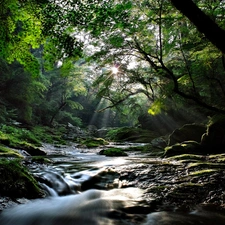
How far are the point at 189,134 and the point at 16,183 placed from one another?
431 inches

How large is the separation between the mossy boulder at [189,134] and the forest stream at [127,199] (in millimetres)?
7247

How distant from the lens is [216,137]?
10.0m

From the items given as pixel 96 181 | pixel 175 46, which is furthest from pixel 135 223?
pixel 175 46

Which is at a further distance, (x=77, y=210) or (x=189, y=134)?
(x=189, y=134)

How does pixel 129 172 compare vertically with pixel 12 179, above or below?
below

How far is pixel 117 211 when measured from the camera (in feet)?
13.2

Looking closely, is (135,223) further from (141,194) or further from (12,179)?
(12,179)

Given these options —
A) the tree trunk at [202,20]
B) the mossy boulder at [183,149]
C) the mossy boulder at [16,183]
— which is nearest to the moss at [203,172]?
the tree trunk at [202,20]

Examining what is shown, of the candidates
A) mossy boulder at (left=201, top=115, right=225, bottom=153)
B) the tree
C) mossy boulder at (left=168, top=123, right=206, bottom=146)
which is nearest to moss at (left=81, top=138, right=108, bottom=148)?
mossy boulder at (left=168, top=123, right=206, bottom=146)

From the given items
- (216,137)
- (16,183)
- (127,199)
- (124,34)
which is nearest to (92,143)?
(216,137)

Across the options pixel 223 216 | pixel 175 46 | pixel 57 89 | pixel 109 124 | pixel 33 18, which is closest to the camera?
pixel 223 216

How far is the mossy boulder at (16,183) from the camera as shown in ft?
13.6

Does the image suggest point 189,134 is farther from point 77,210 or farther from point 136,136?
point 136,136

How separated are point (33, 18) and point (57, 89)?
27.5m
